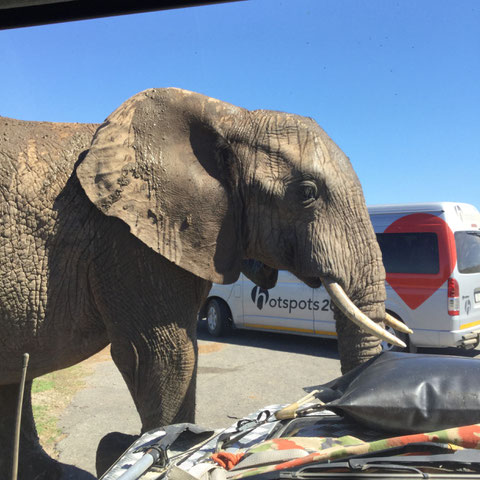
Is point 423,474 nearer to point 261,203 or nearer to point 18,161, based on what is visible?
point 261,203

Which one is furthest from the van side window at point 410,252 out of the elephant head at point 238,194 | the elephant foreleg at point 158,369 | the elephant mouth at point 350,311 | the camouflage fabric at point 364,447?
the camouflage fabric at point 364,447

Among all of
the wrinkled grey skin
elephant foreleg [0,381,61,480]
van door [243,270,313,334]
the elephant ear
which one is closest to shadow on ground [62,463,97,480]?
elephant foreleg [0,381,61,480]

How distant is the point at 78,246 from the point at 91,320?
0.45 m

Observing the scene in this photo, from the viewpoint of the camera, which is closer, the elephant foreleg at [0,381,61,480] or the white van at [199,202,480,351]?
the elephant foreleg at [0,381,61,480]

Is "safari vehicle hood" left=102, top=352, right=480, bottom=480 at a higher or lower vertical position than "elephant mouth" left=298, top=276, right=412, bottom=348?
lower

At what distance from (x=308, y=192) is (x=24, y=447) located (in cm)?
291

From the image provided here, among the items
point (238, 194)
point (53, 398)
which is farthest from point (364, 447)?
point (53, 398)

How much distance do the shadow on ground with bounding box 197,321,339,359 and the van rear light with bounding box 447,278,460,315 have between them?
2101 millimetres

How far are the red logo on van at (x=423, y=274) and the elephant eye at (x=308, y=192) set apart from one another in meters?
5.61

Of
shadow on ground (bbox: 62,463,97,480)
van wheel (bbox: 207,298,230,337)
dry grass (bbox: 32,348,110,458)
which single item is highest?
van wheel (bbox: 207,298,230,337)

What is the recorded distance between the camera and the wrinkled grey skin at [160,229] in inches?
108

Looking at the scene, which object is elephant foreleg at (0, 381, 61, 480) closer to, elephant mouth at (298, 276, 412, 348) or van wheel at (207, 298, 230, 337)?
elephant mouth at (298, 276, 412, 348)

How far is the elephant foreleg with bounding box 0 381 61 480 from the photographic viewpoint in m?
3.71

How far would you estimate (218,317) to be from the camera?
11.0 meters
